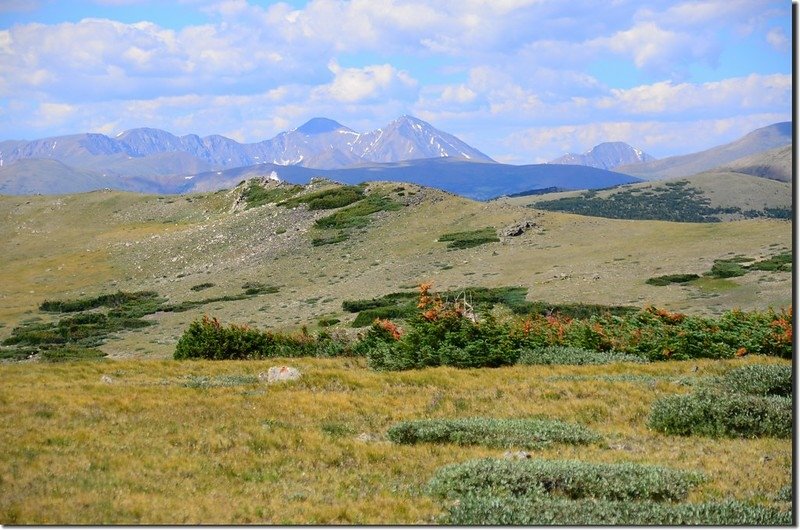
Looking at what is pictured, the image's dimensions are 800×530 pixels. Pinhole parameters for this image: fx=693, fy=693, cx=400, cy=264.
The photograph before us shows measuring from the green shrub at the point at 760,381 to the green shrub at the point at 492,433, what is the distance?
17.7 feet

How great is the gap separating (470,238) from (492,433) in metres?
51.9

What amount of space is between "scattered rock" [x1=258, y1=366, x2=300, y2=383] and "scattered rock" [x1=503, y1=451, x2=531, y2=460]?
9.79 m

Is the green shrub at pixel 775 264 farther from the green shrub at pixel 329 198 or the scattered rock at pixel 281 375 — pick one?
the green shrub at pixel 329 198

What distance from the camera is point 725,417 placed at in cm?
1494

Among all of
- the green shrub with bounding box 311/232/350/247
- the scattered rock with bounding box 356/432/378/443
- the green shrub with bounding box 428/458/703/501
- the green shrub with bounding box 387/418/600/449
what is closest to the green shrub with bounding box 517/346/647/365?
the green shrub with bounding box 387/418/600/449

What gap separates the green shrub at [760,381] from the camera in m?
17.5

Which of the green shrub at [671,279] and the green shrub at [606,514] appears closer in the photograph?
the green shrub at [606,514]

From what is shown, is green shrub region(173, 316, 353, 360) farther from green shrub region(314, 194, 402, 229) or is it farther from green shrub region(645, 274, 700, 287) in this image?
green shrub region(314, 194, 402, 229)

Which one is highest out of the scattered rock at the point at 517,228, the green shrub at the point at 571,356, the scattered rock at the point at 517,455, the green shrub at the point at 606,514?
the scattered rock at the point at 517,228

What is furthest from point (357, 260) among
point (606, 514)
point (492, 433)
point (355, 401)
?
point (606, 514)

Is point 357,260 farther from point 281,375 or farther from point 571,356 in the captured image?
point 281,375

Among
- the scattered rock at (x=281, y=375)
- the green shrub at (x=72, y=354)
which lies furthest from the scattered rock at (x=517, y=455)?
the green shrub at (x=72, y=354)

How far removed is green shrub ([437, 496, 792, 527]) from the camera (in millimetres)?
8875

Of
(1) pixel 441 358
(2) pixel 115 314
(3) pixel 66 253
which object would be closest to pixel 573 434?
(1) pixel 441 358
